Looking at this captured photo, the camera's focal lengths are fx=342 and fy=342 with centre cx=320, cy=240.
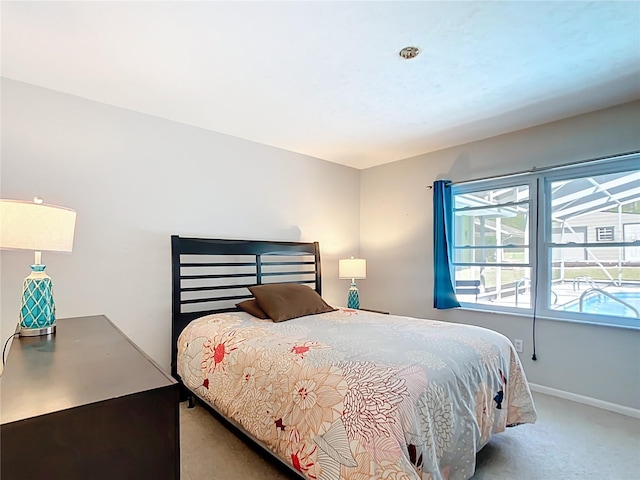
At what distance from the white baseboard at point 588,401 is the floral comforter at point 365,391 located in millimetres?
1164

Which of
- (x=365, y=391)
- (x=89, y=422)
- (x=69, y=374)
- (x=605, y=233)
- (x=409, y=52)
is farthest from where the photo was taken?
(x=605, y=233)

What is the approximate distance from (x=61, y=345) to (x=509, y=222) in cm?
361

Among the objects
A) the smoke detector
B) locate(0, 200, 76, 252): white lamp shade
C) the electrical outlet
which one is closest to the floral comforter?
locate(0, 200, 76, 252): white lamp shade

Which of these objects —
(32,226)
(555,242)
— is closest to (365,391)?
(32,226)

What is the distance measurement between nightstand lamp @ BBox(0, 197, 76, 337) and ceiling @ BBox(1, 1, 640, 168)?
3.30 ft

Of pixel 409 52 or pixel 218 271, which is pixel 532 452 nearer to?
pixel 409 52

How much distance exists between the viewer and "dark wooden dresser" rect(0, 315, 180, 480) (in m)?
0.70

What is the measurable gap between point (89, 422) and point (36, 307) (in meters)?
1.03

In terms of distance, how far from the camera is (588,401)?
2.81 m

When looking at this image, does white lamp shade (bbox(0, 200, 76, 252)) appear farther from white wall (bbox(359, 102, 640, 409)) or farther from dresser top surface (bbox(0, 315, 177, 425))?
white wall (bbox(359, 102, 640, 409))

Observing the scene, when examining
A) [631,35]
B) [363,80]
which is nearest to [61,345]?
[363,80]

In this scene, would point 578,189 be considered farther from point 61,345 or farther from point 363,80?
point 61,345

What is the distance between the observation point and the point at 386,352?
177 centimetres

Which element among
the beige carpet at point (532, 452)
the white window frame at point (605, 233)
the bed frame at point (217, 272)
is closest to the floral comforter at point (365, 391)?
the beige carpet at point (532, 452)
